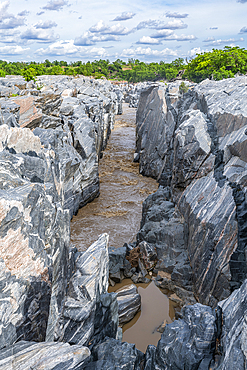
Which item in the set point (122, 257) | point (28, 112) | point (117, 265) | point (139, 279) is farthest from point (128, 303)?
point (28, 112)

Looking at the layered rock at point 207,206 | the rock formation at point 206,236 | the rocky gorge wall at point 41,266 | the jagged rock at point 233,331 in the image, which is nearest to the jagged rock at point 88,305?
the rocky gorge wall at point 41,266

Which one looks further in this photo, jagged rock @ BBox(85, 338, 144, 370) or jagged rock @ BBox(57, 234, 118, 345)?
jagged rock @ BBox(57, 234, 118, 345)

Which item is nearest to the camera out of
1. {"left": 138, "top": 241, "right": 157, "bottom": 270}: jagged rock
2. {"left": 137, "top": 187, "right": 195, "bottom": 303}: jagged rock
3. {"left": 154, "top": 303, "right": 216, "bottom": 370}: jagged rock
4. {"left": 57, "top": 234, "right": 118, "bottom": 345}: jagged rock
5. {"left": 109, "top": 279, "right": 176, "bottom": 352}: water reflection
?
{"left": 154, "top": 303, "right": 216, "bottom": 370}: jagged rock

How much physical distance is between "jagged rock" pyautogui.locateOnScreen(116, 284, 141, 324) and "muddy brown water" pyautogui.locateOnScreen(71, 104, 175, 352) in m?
0.23

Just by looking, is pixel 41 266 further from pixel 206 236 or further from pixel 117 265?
pixel 206 236

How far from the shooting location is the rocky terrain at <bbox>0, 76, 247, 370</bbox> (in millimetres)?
5812

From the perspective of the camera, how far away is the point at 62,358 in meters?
5.77

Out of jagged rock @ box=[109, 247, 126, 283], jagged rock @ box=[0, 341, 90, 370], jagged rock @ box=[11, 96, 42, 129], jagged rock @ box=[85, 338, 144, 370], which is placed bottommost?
jagged rock @ box=[109, 247, 126, 283]

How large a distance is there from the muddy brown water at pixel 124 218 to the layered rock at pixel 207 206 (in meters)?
1.29

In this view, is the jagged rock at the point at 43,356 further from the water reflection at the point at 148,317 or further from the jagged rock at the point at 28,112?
the jagged rock at the point at 28,112

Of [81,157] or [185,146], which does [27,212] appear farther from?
[81,157]

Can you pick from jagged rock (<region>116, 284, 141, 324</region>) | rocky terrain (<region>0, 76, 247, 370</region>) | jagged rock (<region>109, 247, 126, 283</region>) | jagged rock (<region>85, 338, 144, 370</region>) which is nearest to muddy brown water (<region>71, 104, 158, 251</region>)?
rocky terrain (<region>0, 76, 247, 370</region>)

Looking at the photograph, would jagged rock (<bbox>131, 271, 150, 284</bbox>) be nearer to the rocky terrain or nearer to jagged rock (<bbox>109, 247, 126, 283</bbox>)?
the rocky terrain

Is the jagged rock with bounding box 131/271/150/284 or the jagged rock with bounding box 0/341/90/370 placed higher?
the jagged rock with bounding box 0/341/90/370
